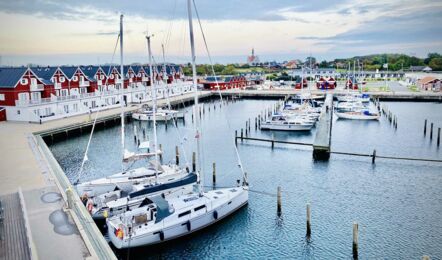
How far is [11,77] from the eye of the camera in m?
58.1

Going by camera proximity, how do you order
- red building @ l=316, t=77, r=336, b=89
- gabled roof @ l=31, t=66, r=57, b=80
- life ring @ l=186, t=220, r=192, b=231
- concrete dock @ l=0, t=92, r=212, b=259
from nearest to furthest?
concrete dock @ l=0, t=92, r=212, b=259 → life ring @ l=186, t=220, r=192, b=231 → gabled roof @ l=31, t=66, r=57, b=80 → red building @ l=316, t=77, r=336, b=89

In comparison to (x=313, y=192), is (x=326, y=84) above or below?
above

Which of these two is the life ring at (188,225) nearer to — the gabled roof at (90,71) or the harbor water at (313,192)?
the harbor water at (313,192)

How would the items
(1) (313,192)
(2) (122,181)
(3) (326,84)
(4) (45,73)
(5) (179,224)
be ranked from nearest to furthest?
(5) (179,224)
(2) (122,181)
(1) (313,192)
(4) (45,73)
(3) (326,84)

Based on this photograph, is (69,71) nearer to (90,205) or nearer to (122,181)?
(122,181)

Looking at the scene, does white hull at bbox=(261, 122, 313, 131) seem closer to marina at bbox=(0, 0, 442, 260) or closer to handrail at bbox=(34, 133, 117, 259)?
marina at bbox=(0, 0, 442, 260)

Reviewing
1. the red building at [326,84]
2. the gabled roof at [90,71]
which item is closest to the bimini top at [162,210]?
the gabled roof at [90,71]

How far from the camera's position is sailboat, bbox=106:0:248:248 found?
21109mm

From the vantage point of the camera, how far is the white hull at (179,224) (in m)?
21.0

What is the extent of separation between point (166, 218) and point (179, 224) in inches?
38.1

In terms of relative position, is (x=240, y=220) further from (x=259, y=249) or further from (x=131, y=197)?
(x=131, y=197)

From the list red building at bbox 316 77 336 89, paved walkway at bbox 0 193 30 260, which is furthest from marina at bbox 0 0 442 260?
red building at bbox 316 77 336 89

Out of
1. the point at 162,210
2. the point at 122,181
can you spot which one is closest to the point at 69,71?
the point at 122,181

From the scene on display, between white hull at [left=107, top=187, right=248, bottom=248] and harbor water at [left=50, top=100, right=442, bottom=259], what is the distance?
23.6 inches
